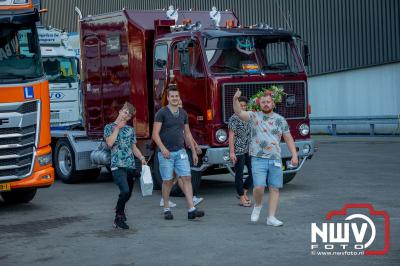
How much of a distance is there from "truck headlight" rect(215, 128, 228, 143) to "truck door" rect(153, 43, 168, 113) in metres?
1.34

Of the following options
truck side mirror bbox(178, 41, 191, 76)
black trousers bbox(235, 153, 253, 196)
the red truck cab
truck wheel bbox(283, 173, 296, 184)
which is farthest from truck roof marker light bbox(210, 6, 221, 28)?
black trousers bbox(235, 153, 253, 196)

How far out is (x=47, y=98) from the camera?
1291cm

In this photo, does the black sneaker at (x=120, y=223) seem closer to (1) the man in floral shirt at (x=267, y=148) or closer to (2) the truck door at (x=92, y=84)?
(1) the man in floral shirt at (x=267, y=148)

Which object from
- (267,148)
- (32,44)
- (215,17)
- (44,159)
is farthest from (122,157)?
(215,17)

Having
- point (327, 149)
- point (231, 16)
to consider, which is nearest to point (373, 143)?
point (327, 149)

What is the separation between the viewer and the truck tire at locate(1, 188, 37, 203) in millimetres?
14108

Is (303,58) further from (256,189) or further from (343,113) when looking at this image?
(343,113)

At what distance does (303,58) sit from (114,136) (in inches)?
223

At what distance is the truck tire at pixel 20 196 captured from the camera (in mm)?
14108

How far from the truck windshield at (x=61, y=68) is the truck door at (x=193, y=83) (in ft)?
27.5

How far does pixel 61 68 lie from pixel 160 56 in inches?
326

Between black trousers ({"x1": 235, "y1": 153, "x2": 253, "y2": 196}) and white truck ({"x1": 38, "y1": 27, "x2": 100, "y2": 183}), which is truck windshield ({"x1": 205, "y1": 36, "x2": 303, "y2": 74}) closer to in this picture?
black trousers ({"x1": 235, "y1": 153, "x2": 253, "y2": 196})

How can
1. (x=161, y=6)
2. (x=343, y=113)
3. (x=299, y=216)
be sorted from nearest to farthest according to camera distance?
1. (x=299, y=216)
2. (x=343, y=113)
3. (x=161, y=6)

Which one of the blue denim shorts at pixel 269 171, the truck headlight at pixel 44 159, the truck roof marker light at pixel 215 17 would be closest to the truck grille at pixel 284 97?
the truck roof marker light at pixel 215 17
